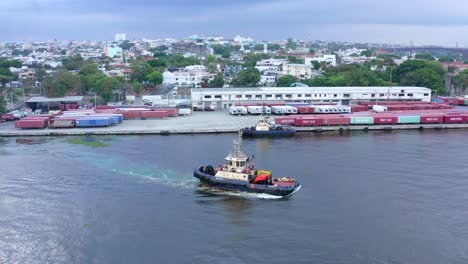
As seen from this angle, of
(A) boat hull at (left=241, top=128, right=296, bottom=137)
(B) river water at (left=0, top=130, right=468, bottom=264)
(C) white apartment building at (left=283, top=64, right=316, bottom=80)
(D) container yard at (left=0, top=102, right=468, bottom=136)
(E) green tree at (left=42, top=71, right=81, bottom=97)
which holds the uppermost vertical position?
(C) white apartment building at (left=283, top=64, right=316, bottom=80)

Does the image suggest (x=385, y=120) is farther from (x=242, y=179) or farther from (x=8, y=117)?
(x=8, y=117)

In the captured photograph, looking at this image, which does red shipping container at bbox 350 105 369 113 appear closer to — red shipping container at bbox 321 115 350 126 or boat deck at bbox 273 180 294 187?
red shipping container at bbox 321 115 350 126

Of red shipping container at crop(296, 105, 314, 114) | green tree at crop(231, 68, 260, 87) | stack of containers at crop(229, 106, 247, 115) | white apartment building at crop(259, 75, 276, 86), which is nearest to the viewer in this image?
red shipping container at crop(296, 105, 314, 114)

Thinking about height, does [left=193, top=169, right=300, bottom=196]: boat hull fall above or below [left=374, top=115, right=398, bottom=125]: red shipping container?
below

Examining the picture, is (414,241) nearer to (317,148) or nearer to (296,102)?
(317,148)

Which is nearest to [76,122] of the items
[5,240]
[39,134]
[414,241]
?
[39,134]

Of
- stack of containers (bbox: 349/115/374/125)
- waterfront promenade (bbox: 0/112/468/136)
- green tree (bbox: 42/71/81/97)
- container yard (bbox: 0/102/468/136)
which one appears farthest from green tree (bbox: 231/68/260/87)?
stack of containers (bbox: 349/115/374/125)

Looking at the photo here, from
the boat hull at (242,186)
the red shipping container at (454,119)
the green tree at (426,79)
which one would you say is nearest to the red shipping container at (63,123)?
the boat hull at (242,186)
